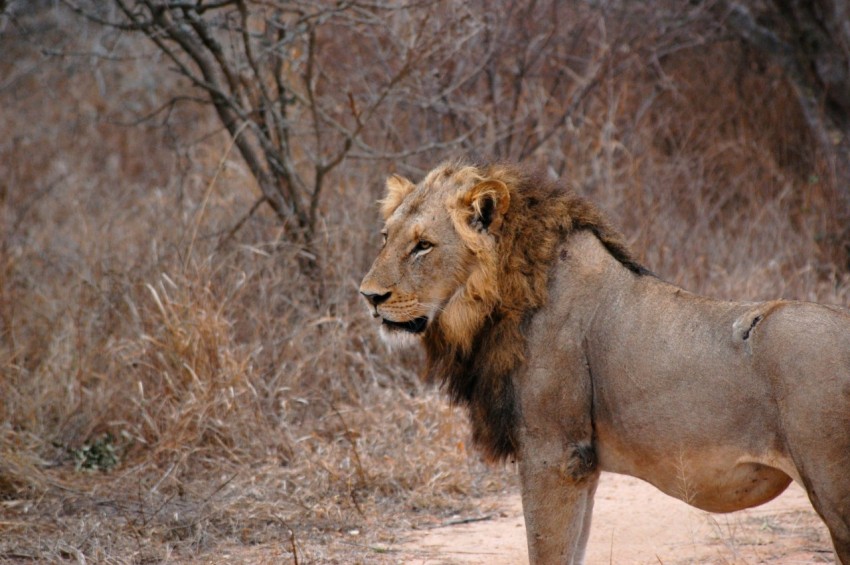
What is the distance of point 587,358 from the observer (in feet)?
11.8

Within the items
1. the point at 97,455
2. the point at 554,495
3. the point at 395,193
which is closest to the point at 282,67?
the point at 97,455

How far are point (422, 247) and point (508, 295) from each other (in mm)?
362

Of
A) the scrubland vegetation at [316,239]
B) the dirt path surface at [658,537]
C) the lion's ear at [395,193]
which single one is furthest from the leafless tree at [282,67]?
the dirt path surface at [658,537]

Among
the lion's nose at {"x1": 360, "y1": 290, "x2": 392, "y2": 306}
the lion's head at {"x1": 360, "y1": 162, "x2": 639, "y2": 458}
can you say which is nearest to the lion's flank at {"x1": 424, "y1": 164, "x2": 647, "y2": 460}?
the lion's head at {"x1": 360, "y1": 162, "x2": 639, "y2": 458}

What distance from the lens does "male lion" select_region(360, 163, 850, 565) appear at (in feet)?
10.1

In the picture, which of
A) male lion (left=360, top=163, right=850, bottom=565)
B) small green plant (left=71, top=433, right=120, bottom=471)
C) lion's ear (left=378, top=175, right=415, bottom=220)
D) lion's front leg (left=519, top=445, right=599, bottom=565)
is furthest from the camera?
small green plant (left=71, top=433, right=120, bottom=471)

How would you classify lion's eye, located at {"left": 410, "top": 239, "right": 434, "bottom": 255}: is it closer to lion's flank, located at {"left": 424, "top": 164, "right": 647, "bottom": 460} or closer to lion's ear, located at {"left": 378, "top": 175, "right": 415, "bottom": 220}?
lion's flank, located at {"left": 424, "top": 164, "right": 647, "bottom": 460}

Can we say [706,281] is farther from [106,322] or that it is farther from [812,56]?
[106,322]

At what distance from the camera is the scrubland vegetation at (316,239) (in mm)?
5227

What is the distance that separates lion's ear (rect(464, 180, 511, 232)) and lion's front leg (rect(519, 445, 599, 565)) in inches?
32.5

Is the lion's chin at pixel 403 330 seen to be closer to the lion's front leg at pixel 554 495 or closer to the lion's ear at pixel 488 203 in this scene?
the lion's ear at pixel 488 203

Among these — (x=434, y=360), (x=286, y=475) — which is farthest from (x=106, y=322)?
(x=434, y=360)

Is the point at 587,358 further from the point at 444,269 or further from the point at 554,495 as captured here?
the point at 444,269

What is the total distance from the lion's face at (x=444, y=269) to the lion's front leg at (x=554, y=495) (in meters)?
0.53
